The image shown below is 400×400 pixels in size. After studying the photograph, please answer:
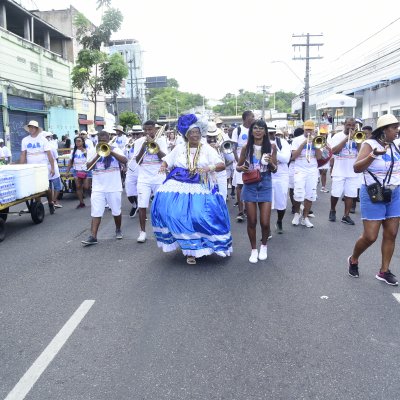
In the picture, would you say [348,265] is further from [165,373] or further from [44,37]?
[44,37]

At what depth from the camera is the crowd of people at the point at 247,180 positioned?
5.09m

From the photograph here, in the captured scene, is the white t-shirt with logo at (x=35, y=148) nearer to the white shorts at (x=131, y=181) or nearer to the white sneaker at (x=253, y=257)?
the white shorts at (x=131, y=181)

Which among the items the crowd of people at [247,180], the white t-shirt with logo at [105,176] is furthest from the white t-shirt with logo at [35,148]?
the white t-shirt with logo at [105,176]

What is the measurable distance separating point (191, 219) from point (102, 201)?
2.07 metres

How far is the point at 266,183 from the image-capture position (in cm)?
626

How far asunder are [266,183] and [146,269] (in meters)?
1.95

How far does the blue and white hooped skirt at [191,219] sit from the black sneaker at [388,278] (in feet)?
6.18

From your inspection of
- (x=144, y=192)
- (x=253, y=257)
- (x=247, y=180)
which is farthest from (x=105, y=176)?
(x=253, y=257)

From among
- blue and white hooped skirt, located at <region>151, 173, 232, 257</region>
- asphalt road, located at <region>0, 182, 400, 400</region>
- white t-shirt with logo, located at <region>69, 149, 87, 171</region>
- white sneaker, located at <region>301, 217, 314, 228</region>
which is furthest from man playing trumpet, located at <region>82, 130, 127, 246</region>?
white t-shirt with logo, located at <region>69, 149, 87, 171</region>

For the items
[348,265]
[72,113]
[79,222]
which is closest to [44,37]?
[72,113]

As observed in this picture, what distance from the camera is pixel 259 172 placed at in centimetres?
617

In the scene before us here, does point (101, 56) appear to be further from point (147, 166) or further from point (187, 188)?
point (187, 188)

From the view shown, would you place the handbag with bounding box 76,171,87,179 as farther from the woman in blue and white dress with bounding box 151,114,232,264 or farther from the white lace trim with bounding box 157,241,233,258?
the white lace trim with bounding box 157,241,233,258

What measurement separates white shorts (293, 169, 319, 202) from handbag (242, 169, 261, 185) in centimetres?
254
